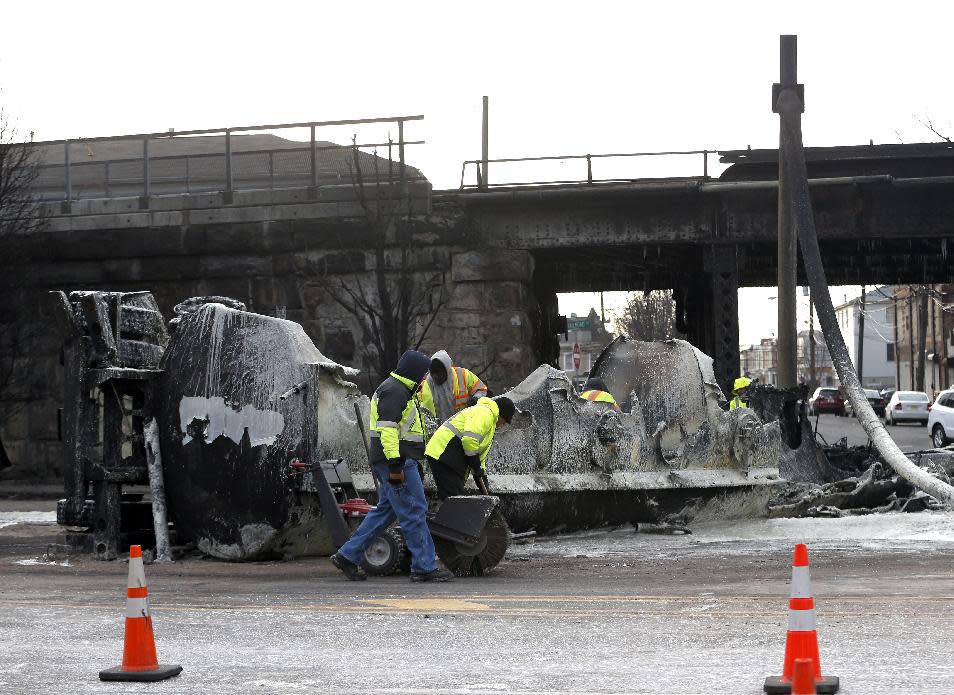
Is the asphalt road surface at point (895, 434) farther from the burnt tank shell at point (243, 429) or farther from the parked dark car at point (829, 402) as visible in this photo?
the burnt tank shell at point (243, 429)

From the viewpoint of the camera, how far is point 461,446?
11281mm

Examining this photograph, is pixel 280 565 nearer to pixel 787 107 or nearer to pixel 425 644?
pixel 425 644

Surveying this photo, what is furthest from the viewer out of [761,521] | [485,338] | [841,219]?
[841,219]

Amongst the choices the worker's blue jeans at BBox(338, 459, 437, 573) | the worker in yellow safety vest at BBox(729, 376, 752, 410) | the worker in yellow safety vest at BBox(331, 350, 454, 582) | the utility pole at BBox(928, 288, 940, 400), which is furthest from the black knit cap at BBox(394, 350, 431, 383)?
the utility pole at BBox(928, 288, 940, 400)

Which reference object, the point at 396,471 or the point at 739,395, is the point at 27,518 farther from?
the point at 739,395

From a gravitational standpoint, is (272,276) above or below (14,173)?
below

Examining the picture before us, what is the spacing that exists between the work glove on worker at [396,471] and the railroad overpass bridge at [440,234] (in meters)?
12.4

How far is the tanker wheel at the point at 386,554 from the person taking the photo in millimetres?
10969

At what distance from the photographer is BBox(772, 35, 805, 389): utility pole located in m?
20.4

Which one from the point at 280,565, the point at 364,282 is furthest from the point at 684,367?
the point at 364,282

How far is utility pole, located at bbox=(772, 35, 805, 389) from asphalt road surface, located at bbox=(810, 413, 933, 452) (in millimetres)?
13238

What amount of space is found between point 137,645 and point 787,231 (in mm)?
15879

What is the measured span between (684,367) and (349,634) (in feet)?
25.7

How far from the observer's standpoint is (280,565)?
40.1 ft
